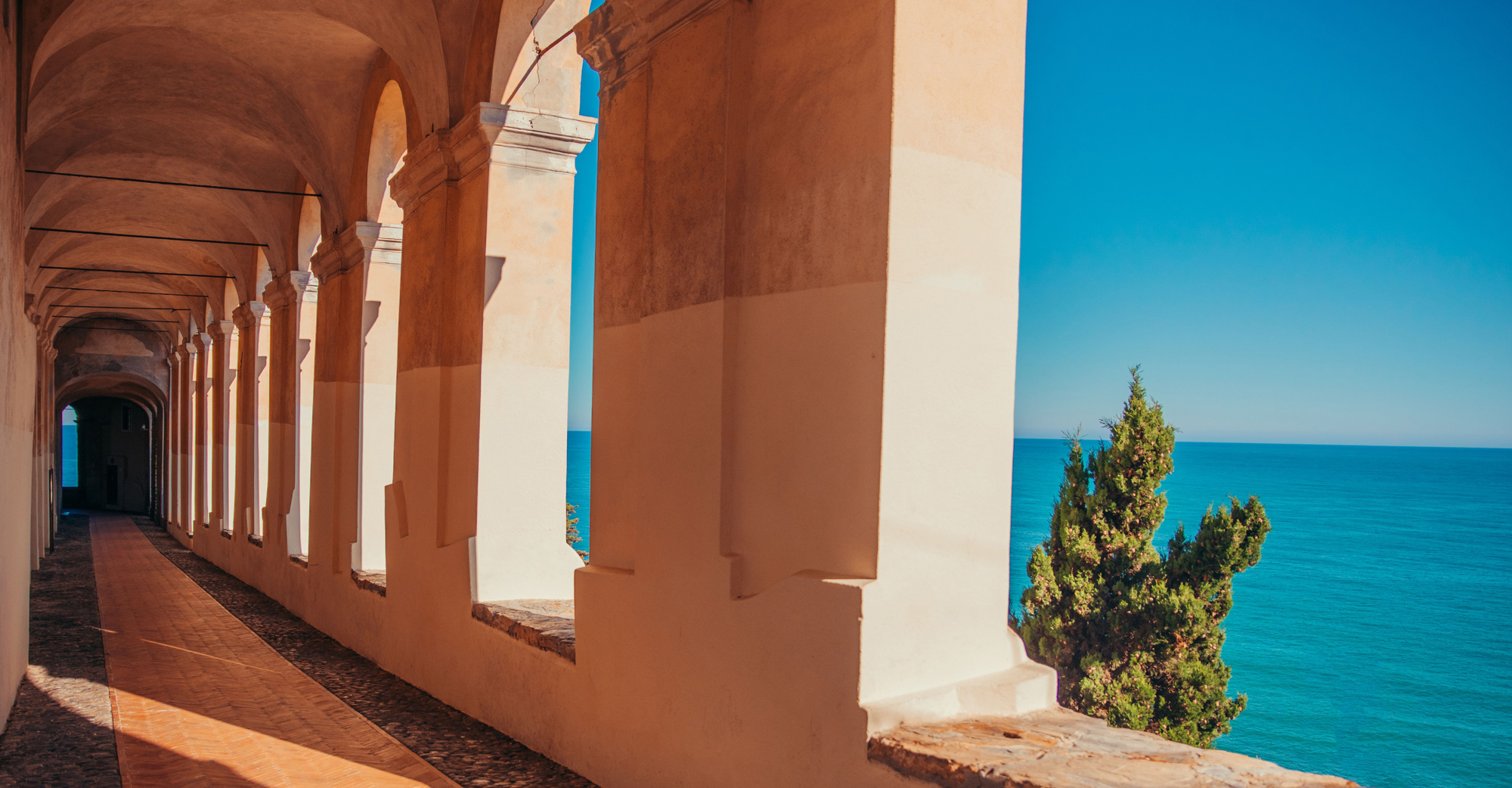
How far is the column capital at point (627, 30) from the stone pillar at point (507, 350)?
4.84 feet

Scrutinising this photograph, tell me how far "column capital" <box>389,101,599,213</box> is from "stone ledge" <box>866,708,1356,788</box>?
444 cm

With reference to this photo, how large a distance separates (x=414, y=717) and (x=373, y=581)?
7.99ft

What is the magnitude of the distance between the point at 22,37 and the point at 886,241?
6085 mm

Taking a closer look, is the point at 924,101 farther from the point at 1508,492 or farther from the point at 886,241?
the point at 1508,492

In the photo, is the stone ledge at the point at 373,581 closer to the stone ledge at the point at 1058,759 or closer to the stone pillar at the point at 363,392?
the stone pillar at the point at 363,392

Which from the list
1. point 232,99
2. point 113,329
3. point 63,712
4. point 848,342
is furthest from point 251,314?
point 848,342

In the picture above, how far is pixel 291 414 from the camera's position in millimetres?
12922

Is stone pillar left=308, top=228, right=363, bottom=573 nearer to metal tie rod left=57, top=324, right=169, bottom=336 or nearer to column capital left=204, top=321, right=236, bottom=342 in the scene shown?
column capital left=204, top=321, right=236, bottom=342

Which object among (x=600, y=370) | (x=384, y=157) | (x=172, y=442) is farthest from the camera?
(x=172, y=442)

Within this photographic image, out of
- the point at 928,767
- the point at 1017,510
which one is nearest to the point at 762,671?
the point at 928,767

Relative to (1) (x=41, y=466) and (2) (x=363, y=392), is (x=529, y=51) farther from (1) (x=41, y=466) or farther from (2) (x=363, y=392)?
(1) (x=41, y=466)

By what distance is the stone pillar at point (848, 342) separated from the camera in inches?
144

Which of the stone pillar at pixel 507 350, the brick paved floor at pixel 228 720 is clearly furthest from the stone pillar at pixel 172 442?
the stone pillar at pixel 507 350

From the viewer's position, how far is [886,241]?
12.0 feet
